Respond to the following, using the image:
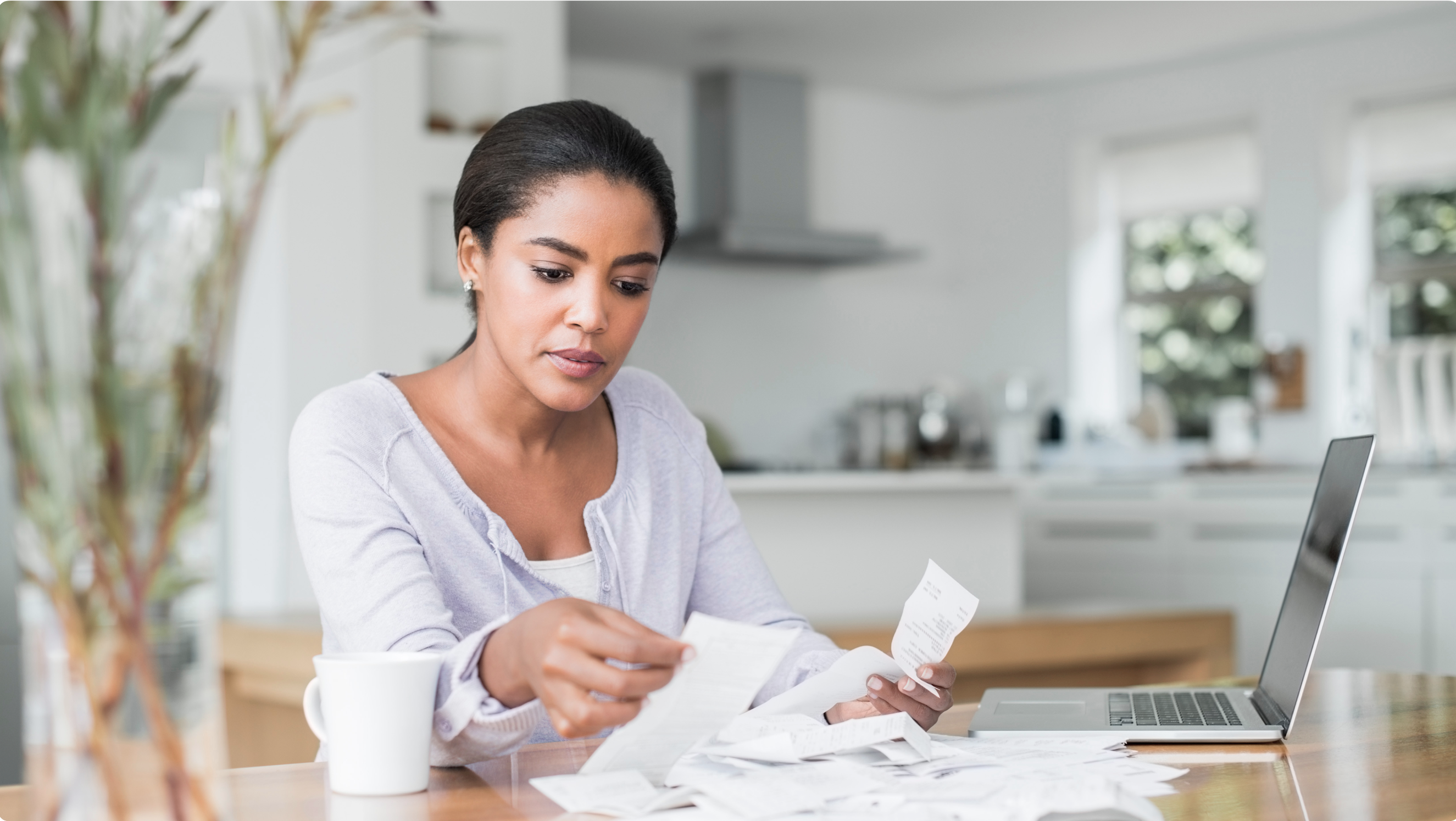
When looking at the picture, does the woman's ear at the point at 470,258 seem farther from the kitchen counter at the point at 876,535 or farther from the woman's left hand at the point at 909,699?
the kitchen counter at the point at 876,535

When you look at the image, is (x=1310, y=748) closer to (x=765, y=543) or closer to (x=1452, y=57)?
(x=765, y=543)

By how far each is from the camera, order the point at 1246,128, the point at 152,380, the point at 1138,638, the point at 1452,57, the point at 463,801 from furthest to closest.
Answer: the point at 1246,128, the point at 1452,57, the point at 1138,638, the point at 463,801, the point at 152,380

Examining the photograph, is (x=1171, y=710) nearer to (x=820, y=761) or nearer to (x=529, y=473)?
(x=820, y=761)

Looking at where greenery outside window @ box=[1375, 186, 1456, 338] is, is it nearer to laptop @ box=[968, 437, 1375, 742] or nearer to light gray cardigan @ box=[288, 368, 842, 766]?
laptop @ box=[968, 437, 1375, 742]

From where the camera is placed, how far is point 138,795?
611 mm

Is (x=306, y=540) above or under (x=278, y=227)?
under

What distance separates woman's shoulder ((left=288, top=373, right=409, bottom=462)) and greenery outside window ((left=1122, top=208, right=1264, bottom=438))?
4.63 metres

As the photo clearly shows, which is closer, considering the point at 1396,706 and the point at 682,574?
the point at 1396,706

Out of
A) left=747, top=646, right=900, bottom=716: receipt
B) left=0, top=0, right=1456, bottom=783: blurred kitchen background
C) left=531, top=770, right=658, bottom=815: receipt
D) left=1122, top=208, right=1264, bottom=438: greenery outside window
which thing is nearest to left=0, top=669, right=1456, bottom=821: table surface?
left=531, top=770, right=658, bottom=815: receipt

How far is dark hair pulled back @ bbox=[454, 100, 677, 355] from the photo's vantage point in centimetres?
136

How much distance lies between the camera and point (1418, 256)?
16.7 feet

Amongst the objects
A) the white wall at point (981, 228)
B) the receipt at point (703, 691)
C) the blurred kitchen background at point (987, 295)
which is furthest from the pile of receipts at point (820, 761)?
the white wall at point (981, 228)

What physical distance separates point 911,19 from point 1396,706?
3.95 metres

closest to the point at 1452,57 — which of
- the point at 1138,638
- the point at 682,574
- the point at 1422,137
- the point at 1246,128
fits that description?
the point at 1422,137
